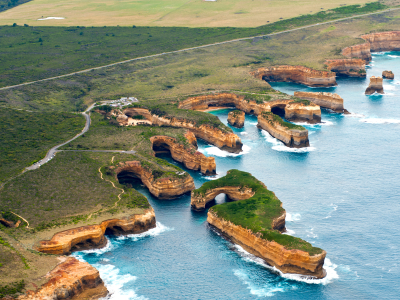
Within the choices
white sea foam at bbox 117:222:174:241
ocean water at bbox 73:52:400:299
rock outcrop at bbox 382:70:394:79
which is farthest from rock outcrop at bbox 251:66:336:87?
white sea foam at bbox 117:222:174:241

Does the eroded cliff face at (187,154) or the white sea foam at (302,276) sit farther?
the eroded cliff face at (187,154)

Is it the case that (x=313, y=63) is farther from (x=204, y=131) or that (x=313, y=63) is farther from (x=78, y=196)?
(x=78, y=196)

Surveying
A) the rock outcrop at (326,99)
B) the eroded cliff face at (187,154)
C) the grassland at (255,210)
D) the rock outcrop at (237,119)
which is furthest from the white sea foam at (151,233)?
the rock outcrop at (326,99)

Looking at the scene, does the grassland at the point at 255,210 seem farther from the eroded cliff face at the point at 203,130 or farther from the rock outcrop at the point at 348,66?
the rock outcrop at the point at 348,66

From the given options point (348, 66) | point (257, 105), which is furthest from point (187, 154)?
point (348, 66)

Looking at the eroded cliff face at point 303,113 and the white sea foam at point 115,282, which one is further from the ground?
the eroded cliff face at point 303,113

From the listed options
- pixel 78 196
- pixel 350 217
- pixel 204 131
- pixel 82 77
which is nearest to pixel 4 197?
pixel 78 196
